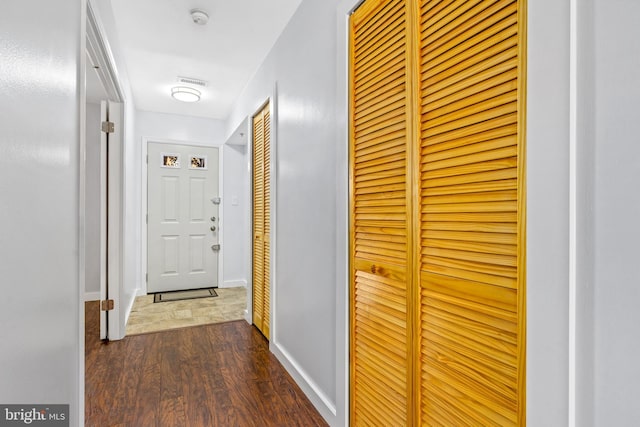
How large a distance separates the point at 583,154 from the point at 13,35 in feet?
4.19

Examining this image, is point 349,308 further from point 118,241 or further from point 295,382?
point 118,241

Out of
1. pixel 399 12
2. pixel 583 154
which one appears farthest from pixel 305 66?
pixel 583 154

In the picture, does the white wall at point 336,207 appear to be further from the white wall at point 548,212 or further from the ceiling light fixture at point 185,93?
the ceiling light fixture at point 185,93

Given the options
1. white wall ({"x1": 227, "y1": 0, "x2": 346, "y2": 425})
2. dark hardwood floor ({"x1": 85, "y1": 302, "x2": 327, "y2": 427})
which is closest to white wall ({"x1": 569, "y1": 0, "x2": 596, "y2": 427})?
white wall ({"x1": 227, "y1": 0, "x2": 346, "y2": 425})

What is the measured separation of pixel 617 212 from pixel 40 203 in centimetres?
139

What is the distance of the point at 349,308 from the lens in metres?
1.57

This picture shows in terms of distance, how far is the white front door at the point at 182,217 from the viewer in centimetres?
451

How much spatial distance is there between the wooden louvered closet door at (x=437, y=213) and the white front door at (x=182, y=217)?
3687mm

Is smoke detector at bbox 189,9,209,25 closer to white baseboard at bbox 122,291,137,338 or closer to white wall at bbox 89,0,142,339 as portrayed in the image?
white wall at bbox 89,0,142,339

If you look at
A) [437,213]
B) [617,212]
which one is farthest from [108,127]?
[617,212]

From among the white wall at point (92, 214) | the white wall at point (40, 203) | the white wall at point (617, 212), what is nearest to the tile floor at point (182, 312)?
the white wall at point (92, 214)

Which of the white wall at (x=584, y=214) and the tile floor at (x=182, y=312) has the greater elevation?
the white wall at (x=584, y=214)

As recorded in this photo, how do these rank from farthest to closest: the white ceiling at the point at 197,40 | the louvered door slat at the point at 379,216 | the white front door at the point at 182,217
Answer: the white front door at the point at 182,217, the white ceiling at the point at 197,40, the louvered door slat at the point at 379,216

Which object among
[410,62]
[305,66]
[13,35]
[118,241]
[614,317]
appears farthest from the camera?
[118,241]
